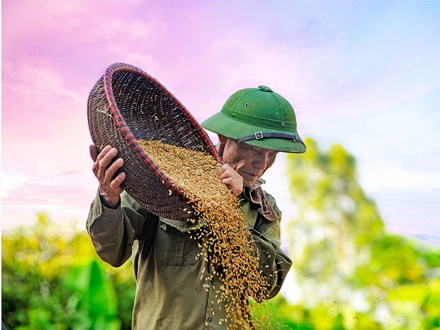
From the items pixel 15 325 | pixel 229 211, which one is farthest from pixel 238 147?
pixel 15 325

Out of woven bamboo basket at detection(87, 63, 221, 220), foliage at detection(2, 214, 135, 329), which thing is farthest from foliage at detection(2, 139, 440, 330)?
woven bamboo basket at detection(87, 63, 221, 220)

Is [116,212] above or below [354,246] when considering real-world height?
below

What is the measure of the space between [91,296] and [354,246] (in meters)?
4.10

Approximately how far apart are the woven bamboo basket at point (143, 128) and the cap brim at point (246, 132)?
76 millimetres

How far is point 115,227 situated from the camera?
1.95 meters

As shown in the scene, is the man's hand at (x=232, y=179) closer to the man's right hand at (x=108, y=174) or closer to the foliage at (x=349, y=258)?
the man's right hand at (x=108, y=174)

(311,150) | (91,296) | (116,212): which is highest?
(311,150)

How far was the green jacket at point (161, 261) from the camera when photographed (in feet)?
6.47

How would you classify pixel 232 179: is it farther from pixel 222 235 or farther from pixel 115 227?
Result: pixel 115 227

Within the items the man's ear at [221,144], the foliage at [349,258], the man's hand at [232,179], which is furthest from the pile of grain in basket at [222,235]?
the foliage at [349,258]

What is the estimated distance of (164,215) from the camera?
1910 millimetres

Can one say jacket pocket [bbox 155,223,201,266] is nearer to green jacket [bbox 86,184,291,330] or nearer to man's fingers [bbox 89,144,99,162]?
green jacket [bbox 86,184,291,330]

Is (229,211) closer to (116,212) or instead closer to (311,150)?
(116,212)

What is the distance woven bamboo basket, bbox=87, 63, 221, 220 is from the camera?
1.79m
